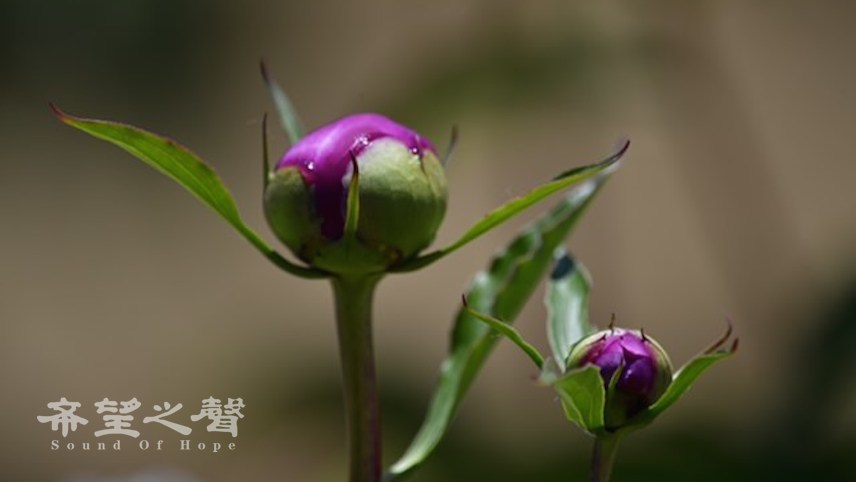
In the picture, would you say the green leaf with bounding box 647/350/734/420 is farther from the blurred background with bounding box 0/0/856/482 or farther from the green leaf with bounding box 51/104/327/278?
the blurred background with bounding box 0/0/856/482

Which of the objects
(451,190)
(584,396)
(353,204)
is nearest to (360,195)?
(353,204)

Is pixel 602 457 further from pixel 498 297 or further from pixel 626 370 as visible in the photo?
pixel 498 297

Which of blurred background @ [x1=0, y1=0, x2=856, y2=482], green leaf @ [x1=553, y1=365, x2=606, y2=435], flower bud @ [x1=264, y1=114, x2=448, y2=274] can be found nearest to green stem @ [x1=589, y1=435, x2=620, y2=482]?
green leaf @ [x1=553, y1=365, x2=606, y2=435]

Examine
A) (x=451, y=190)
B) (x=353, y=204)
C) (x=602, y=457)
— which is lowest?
(x=602, y=457)

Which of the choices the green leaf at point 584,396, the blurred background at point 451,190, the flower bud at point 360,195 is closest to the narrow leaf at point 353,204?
the flower bud at point 360,195

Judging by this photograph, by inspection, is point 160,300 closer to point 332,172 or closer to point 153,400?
point 153,400
